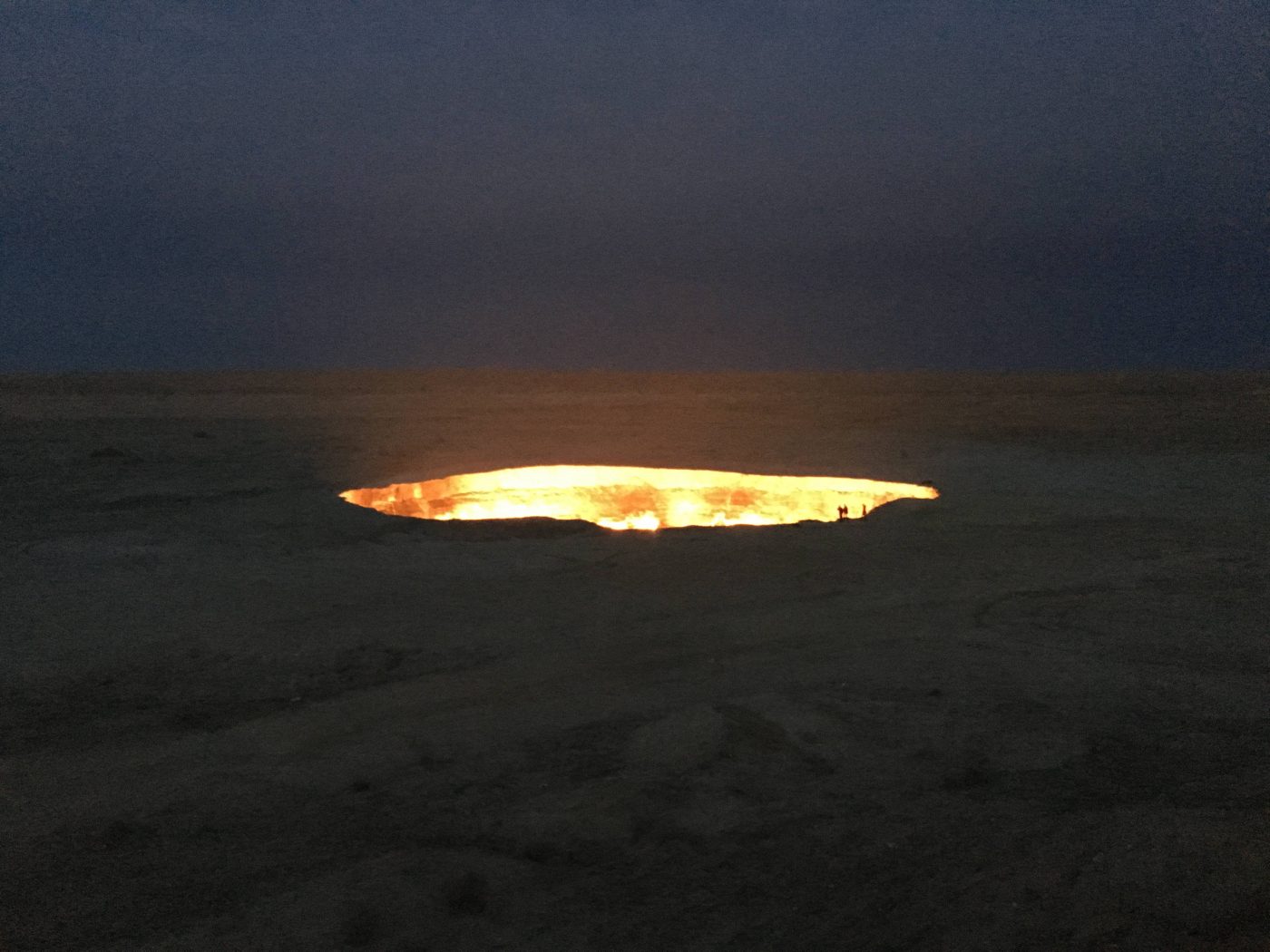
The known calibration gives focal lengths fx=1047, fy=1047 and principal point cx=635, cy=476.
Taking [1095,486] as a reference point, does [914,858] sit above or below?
below

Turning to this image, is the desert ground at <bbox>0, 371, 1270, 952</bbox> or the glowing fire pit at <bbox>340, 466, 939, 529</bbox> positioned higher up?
the glowing fire pit at <bbox>340, 466, 939, 529</bbox>

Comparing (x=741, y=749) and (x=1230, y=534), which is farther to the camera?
(x=1230, y=534)

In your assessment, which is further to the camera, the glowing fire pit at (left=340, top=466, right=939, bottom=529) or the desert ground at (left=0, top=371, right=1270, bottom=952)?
the glowing fire pit at (left=340, top=466, right=939, bottom=529)

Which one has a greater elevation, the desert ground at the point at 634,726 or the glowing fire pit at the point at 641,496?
the glowing fire pit at the point at 641,496

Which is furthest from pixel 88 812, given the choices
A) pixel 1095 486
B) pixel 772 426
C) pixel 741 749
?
pixel 772 426

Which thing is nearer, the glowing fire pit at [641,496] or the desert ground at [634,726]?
the desert ground at [634,726]

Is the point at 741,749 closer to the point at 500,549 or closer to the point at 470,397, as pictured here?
the point at 500,549
